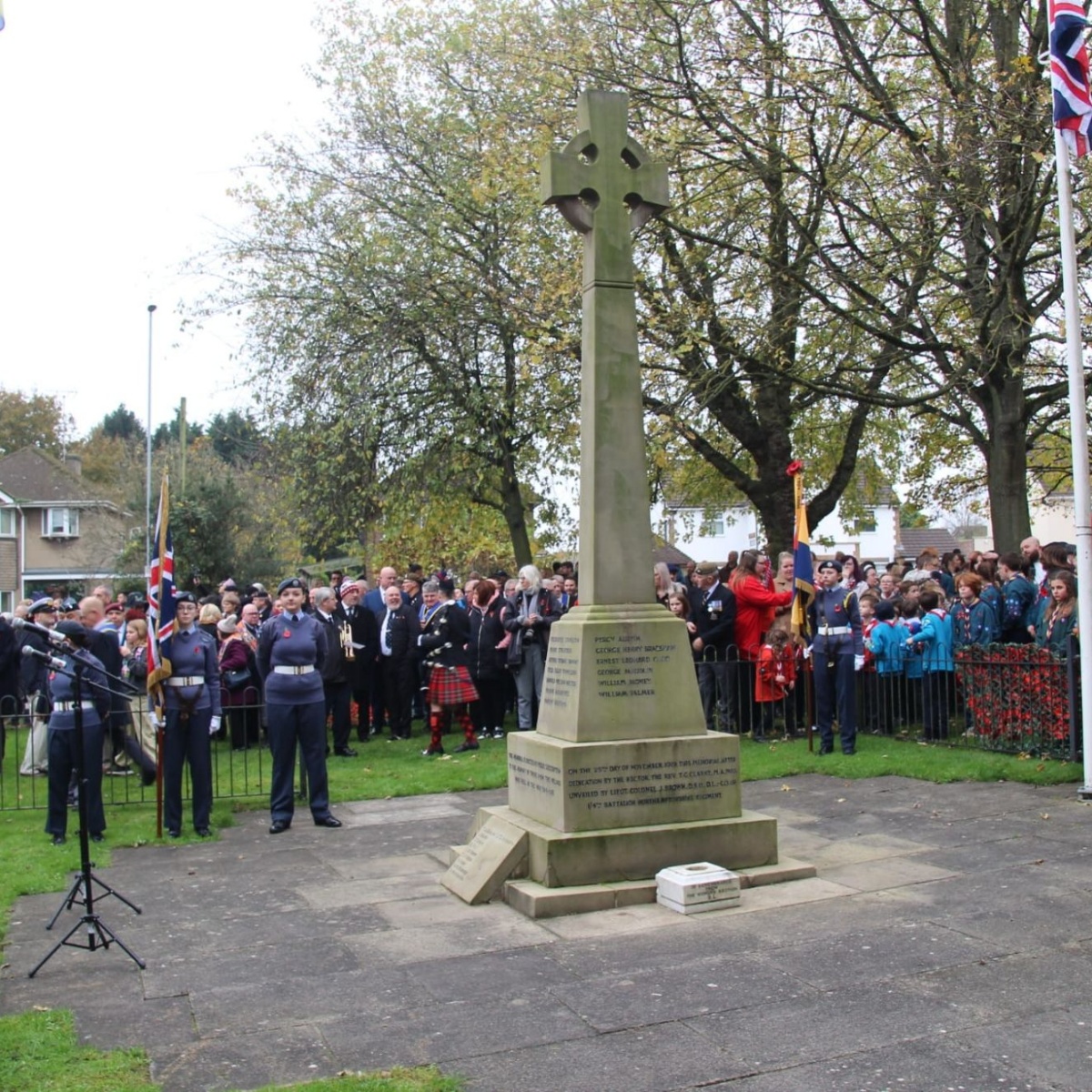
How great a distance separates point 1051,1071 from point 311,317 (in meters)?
19.6

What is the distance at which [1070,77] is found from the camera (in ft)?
32.2

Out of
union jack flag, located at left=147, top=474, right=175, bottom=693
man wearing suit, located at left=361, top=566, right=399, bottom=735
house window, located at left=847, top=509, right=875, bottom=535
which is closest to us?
union jack flag, located at left=147, top=474, right=175, bottom=693

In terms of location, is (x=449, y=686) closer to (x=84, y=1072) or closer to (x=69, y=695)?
(x=69, y=695)

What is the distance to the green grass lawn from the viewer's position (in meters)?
4.63

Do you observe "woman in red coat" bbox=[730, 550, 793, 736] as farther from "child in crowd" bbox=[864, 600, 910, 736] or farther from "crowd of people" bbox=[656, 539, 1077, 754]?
"child in crowd" bbox=[864, 600, 910, 736]

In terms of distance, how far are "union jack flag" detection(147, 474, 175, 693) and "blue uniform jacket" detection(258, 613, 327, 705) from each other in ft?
2.83

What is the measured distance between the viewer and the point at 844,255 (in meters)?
16.0

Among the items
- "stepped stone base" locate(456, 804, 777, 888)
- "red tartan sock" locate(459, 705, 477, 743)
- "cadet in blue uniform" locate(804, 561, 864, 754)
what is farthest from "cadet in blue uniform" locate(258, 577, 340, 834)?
"cadet in blue uniform" locate(804, 561, 864, 754)

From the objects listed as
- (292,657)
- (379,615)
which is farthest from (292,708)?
(379,615)

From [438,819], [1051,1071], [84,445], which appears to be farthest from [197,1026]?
[84,445]

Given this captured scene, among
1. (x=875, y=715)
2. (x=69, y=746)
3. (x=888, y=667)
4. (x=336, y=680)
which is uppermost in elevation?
(x=888, y=667)

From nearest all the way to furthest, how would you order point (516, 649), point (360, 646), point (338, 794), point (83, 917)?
point (83, 917)
point (338, 794)
point (516, 649)
point (360, 646)

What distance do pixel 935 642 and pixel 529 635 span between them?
483cm

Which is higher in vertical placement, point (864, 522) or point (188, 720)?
point (864, 522)
